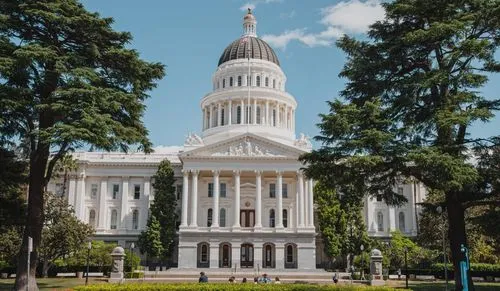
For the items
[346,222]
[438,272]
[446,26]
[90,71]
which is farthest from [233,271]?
[446,26]

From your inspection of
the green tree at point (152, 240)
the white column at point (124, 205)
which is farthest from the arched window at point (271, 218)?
the white column at point (124, 205)

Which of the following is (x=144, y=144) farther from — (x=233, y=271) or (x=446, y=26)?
(x=233, y=271)

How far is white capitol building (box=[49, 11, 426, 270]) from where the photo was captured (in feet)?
213

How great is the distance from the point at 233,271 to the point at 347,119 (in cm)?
3583

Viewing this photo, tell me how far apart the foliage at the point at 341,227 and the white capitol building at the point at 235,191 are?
197 cm

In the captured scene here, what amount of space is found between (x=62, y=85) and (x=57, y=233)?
83.7ft

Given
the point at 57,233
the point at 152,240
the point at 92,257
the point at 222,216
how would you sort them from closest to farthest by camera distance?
the point at 57,233 → the point at 92,257 → the point at 152,240 → the point at 222,216

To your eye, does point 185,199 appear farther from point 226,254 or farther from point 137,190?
point 137,190

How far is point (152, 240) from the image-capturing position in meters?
62.7

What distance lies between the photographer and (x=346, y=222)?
2522 inches

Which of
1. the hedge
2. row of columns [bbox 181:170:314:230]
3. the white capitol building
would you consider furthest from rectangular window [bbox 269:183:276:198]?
the hedge

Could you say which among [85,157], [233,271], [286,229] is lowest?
[233,271]


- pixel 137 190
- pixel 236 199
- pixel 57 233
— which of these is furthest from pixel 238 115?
pixel 57 233

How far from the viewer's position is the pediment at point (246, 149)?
66.7m
